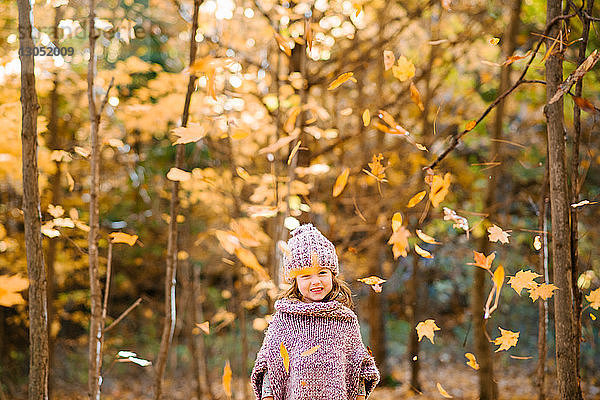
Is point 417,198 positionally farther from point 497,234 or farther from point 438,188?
point 497,234

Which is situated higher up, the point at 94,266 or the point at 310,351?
the point at 94,266

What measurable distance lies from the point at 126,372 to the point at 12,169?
3909 millimetres

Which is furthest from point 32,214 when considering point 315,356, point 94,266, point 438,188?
point 438,188

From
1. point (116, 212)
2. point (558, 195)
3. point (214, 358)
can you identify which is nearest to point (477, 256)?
point (558, 195)

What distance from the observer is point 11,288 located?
2.86 metres

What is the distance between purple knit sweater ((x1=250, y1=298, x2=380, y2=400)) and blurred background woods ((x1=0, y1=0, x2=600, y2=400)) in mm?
528

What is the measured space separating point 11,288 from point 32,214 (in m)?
1.35

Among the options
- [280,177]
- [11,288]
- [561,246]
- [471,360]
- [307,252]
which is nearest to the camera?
[561,246]

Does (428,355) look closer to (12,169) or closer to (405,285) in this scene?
(405,285)

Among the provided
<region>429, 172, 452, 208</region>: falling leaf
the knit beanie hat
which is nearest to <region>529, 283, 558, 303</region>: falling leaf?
<region>429, 172, 452, 208</region>: falling leaf

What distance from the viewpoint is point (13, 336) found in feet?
18.9

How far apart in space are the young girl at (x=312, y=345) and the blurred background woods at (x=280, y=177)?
0.47m

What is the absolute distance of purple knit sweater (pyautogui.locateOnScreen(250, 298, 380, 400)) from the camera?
1758 mm

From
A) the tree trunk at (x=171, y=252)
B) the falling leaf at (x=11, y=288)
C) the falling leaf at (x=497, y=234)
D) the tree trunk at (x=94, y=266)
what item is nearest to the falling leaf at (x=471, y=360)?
the falling leaf at (x=497, y=234)
